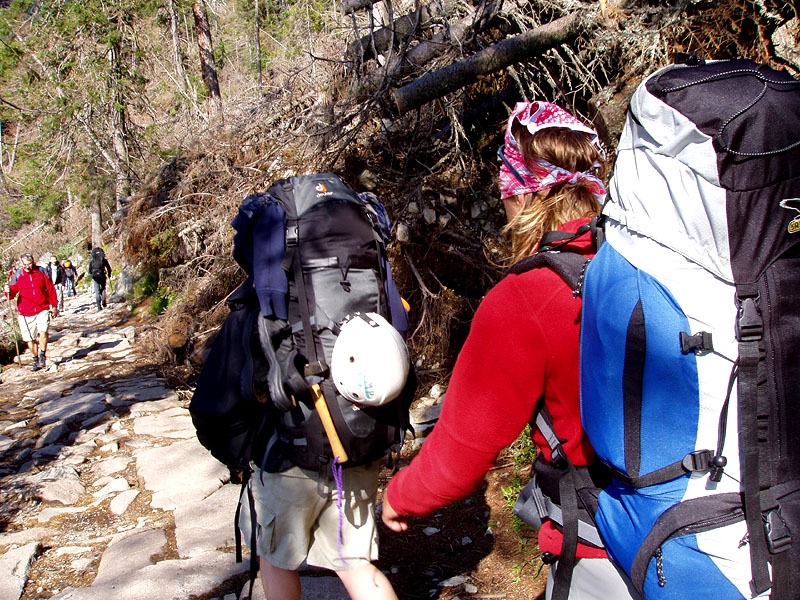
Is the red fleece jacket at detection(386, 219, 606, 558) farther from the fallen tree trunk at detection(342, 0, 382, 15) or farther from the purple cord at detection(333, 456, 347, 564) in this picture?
the fallen tree trunk at detection(342, 0, 382, 15)

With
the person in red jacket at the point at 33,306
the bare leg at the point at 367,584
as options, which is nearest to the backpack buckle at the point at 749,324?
the bare leg at the point at 367,584

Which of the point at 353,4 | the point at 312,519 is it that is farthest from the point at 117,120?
the point at 312,519

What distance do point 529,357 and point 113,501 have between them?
4395 millimetres

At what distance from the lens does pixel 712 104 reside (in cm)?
110

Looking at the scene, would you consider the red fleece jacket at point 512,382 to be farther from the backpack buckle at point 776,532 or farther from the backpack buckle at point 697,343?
the backpack buckle at point 776,532

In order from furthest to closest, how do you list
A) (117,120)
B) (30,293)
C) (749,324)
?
(117,120) → (30,293) → (749,324)

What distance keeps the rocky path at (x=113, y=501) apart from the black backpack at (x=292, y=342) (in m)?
1.35

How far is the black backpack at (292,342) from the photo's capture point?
6.77ft

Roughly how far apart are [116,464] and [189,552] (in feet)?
6.94

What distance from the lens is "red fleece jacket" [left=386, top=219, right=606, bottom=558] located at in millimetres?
1299

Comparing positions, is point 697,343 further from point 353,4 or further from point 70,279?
point 70,279

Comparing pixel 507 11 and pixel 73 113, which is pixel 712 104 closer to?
pixel 507 11

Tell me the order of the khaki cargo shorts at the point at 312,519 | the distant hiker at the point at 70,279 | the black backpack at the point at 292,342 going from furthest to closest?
the distant hiker at the point at 70,279 → the khaki cargo shorts at the point at 312,519 → the black backpack at the point at 292,342

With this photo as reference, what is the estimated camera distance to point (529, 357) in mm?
1312
